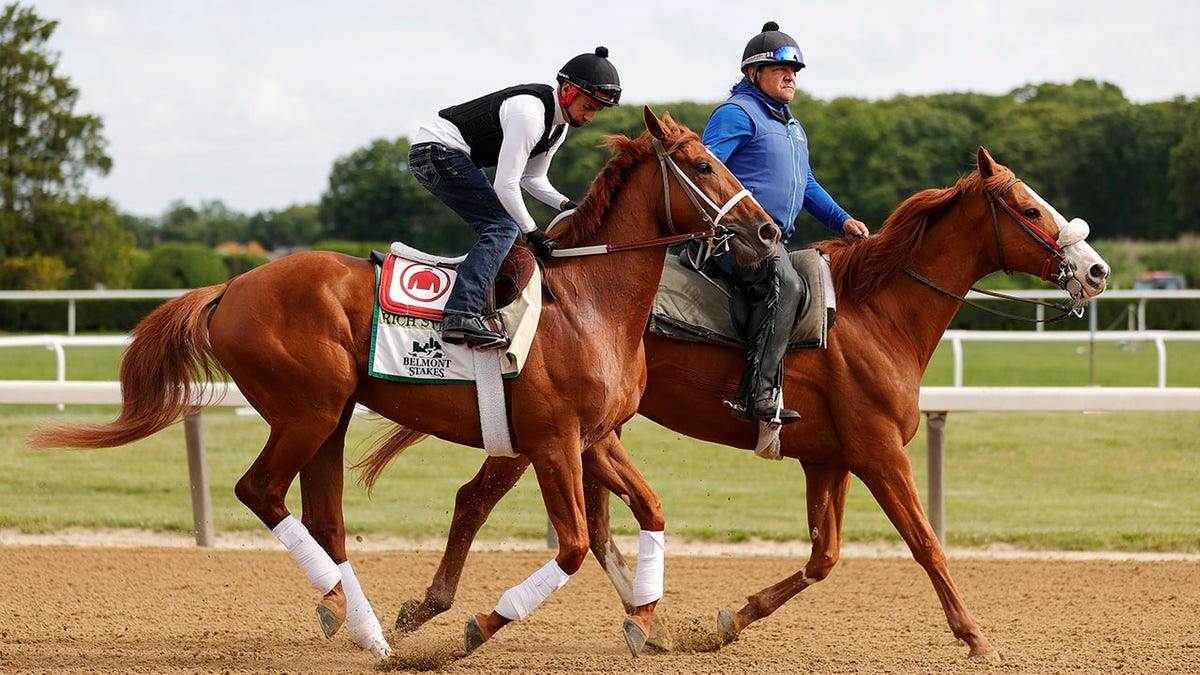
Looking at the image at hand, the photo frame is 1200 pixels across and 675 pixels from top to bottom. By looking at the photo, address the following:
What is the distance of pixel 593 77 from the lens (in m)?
4.59

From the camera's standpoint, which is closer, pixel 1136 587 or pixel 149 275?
pixel 1136 587

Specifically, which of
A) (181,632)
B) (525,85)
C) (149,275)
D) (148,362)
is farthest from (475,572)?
(149,275)

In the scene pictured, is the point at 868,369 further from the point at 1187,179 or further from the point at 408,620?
the point at 1187,179

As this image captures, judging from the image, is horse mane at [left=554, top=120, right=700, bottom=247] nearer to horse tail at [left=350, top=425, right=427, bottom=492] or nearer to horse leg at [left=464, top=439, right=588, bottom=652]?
horse leg at [left=464, top=439, right=588, bottom=652]

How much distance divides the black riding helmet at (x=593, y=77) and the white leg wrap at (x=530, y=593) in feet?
5.35

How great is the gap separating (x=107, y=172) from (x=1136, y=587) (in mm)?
28670

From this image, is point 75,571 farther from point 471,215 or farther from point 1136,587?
point 1136,587

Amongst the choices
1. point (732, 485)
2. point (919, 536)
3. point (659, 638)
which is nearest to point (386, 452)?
point (659, 638)

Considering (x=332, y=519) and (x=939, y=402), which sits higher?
(x=939, y=402)

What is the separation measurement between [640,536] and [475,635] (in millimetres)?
827

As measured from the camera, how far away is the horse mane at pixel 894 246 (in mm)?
5246

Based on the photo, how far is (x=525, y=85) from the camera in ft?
15.3

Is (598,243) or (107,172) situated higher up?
(107,172)

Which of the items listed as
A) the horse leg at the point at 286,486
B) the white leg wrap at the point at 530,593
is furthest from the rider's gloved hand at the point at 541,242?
the white leg wrap at the point at 530,593
